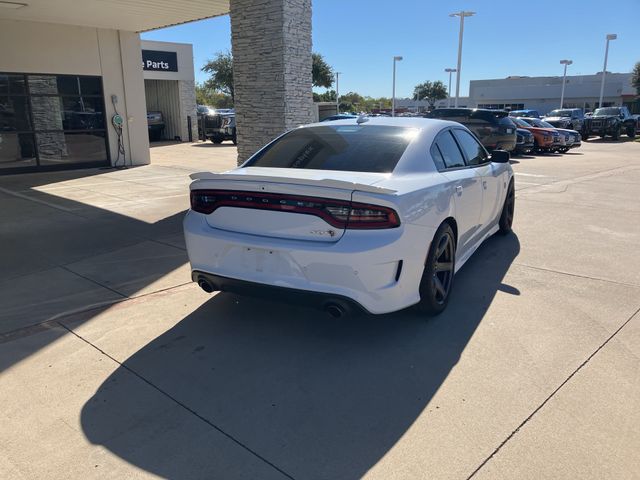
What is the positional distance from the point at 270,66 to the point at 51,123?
27.5ft

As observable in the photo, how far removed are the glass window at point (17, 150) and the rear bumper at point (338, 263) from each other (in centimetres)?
1216

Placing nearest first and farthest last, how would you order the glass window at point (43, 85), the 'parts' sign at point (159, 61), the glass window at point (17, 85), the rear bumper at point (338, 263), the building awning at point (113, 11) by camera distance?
the rear bumper at point (338, 263), the building awning at point (113, 11), the glass window at point (17, 85), the glass window at point (43, 85), the 'parts' sign at point (159, 61)

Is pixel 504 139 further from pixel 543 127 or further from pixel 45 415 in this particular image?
pixel 45 415

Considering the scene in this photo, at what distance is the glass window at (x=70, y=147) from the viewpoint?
14.0 m

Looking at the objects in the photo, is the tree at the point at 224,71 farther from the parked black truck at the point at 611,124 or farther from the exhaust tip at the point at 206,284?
the exhaust tip at the point at 206,284

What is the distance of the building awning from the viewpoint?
11195 millimetres

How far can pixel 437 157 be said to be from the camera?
439 centimetres

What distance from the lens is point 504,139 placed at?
16703 millimetres

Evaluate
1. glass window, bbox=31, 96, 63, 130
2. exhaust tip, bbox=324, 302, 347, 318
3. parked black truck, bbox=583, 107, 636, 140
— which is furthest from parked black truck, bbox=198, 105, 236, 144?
exhaust tip, bbox=324, 302, 347, 318

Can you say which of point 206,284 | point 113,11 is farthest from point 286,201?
point 113,11

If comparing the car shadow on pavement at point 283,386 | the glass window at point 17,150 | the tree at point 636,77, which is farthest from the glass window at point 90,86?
the tree at point 636,77

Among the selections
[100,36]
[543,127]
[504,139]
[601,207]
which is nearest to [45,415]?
[601,207]

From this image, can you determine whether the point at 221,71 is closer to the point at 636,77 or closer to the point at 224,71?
the point at 224,71

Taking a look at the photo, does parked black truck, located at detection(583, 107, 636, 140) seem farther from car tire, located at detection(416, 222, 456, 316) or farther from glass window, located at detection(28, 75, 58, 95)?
car tire, located at detection(416, 222, 456, 316)
